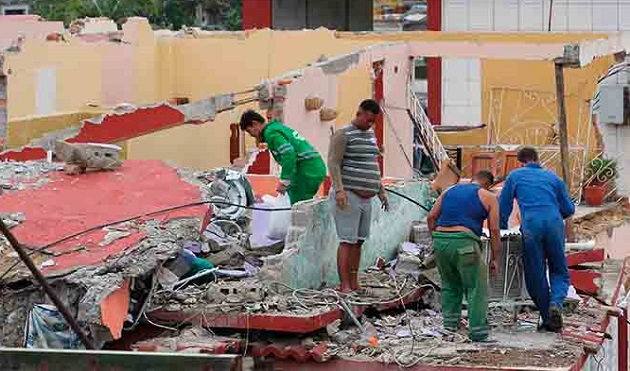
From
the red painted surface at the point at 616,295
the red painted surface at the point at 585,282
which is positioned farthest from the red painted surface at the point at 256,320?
the red painted surface at the point at 585,282

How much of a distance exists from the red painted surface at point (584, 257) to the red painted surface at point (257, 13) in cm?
2015

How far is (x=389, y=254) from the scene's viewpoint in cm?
1485

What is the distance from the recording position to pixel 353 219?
42.2 feet

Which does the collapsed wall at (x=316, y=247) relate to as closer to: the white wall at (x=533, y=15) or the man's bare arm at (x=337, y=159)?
the man's bare arm at (x=337, y=159)

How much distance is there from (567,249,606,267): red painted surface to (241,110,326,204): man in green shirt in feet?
8.06

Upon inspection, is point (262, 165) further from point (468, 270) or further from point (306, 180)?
point (468, 270)

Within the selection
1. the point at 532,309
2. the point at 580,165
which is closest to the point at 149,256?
the point at 532,309

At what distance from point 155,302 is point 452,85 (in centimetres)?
1755

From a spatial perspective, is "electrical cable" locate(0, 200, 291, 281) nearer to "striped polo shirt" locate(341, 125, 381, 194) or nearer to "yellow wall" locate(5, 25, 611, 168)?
"striped polo shirt" locate(341, 125, 381, 194)

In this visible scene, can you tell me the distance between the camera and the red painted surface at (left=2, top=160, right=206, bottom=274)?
40.5 feet

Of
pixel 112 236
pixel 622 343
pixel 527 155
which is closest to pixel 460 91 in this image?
pixel 622 343

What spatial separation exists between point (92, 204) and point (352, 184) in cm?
227

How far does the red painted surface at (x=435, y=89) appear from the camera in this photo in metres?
29.1

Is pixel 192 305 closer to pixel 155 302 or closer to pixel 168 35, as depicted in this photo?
pixel 155 302
